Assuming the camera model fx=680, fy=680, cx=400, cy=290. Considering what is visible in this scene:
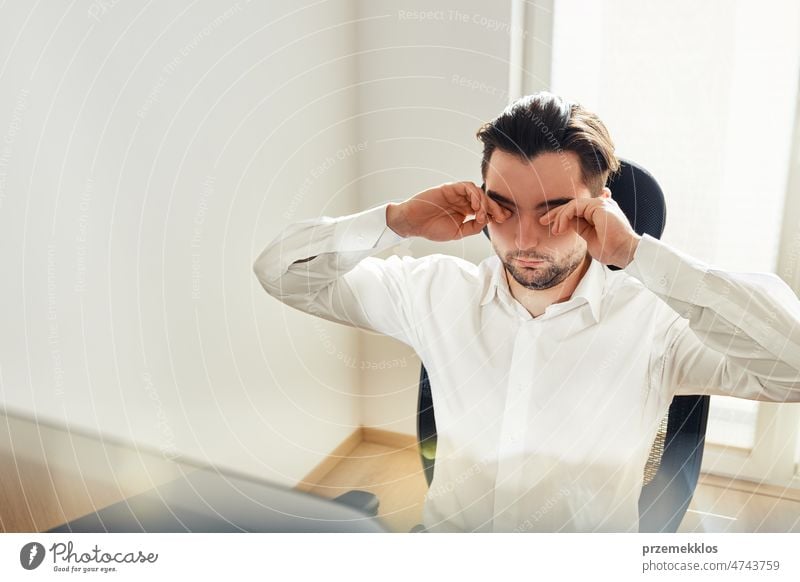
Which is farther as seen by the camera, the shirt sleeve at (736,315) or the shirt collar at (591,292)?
the shirt collar at (591,292)

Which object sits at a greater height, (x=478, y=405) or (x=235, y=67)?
(x=235, y=67)

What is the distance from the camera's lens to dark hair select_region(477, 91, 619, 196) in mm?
626

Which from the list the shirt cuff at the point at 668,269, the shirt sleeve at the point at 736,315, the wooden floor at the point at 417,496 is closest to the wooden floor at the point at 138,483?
the wooden floor at the point at 417,496

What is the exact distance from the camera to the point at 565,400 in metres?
0.66

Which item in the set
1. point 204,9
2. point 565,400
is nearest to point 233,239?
point 204,9

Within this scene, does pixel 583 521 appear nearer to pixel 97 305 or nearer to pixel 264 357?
pixel 264 357

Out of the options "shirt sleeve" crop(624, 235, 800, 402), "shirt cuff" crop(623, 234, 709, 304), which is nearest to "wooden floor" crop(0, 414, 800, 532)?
"shirt sleeve" crop(624, 235, 800, 402)

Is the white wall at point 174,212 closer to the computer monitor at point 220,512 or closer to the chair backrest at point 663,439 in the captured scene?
the computer monitor at point 220,512

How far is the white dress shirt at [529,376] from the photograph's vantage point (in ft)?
2.14

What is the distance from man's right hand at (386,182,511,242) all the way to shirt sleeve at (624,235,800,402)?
14 cm

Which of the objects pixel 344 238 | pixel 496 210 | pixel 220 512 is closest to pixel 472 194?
pixel 496 210

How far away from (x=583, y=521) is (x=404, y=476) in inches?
7.1

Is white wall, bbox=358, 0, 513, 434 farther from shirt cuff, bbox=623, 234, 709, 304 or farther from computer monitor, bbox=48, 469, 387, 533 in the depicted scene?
computer monitor, bbox=48, 469, 387, 533

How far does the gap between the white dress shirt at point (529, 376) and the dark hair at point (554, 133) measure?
10cm
